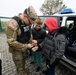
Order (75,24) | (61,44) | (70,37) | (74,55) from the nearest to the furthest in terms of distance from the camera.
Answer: (61,44), (74,55), (70,37), (75,24)

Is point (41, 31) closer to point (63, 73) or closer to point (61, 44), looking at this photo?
point (63, 73)

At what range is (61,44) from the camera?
3.41m

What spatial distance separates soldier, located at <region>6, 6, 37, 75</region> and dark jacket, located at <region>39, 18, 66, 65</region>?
14.1 inches

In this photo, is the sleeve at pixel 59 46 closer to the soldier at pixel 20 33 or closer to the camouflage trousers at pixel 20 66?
the soldier at pixel 20 33

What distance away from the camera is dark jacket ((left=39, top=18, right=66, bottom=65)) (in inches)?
134

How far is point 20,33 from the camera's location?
144 inches

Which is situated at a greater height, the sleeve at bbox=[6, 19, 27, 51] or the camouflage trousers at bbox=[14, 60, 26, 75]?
the sleeve at bbox=[6, 19, 27, 51]

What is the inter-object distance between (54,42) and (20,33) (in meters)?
0.71

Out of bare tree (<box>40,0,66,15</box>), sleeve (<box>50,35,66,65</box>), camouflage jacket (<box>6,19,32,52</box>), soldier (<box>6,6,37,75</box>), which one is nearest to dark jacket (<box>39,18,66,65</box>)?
sleeve (<box>50,35,66,65</box>)

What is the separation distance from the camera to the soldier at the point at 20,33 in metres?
3.48

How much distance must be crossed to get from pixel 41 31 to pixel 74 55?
1175mm

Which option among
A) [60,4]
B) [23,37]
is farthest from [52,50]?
[60,4]

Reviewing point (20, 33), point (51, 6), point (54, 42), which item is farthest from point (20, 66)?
point (51, 6)

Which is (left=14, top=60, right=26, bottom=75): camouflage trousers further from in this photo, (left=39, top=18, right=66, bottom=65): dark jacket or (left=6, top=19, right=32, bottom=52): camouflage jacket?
(left=39, top=18, right=66, bottom=65): dark jacket
